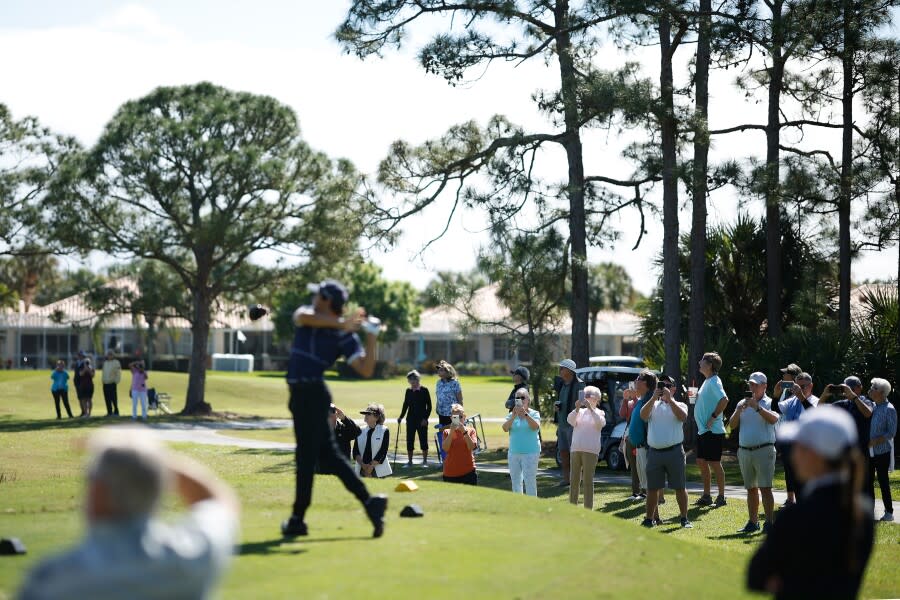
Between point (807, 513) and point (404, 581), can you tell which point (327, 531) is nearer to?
point (404, 581)

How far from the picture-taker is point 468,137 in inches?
1024

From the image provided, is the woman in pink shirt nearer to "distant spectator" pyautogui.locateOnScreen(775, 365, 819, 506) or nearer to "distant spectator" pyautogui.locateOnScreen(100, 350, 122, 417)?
"distant spectator" pyautogui.locateOnScreen(775, 365, 819, 506)

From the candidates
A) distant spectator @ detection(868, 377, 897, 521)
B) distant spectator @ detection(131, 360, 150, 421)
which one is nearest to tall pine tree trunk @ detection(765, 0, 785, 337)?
distant spectator @ detection(868, 377, 897, 521)

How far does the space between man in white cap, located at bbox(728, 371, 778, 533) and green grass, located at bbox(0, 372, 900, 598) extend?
58cm

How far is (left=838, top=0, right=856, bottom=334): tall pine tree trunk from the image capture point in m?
24.7

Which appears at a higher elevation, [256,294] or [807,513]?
[256,294]

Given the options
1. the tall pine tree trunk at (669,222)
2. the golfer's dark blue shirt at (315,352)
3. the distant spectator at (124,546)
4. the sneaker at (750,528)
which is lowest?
the sneaker at (750,528)

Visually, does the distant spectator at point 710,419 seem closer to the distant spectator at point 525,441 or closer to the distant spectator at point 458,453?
the distant spectator at point 525,441

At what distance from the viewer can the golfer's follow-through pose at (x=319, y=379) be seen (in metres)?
8.03

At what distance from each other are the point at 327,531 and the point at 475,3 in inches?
716

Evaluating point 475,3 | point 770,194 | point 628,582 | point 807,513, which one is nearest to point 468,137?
point 475,3

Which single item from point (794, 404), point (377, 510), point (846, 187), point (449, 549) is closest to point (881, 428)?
point (794, 404)

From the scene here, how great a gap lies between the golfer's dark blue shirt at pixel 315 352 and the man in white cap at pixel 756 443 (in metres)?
6.72

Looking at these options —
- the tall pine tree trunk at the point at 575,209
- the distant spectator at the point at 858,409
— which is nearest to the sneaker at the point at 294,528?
the distant spectator at the point at 858,409
